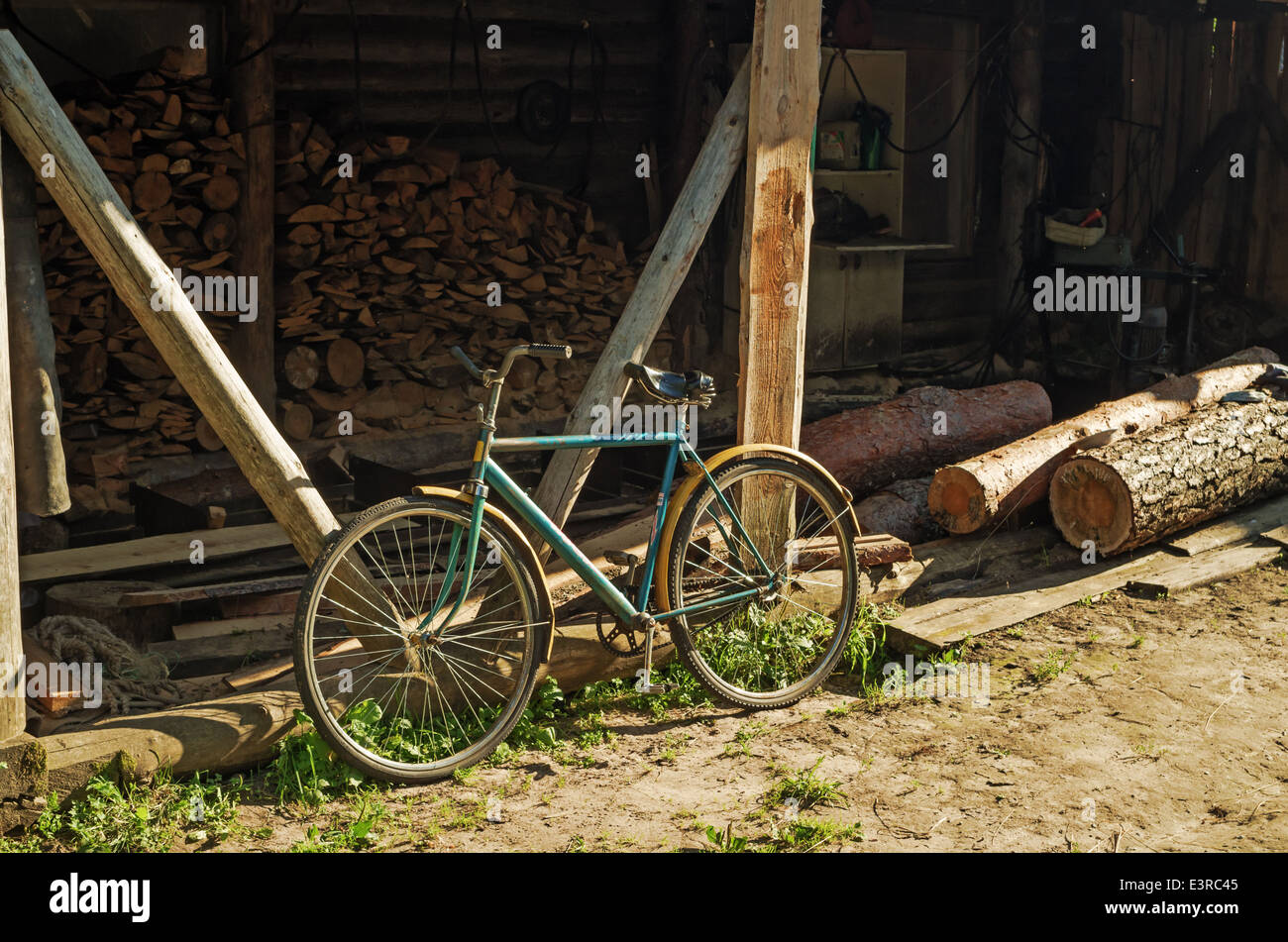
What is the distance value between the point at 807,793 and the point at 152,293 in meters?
2.72

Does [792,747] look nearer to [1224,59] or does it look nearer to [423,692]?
[423,692]

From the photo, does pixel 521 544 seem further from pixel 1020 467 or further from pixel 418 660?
pixel 1020 467

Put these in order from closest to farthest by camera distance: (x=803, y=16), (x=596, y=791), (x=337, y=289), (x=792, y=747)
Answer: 1. (x=596, y=791)
2. (x=792, y=747)
3. (x=803, y=16)
4. (x=337, y=289)

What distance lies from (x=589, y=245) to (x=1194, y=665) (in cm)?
485

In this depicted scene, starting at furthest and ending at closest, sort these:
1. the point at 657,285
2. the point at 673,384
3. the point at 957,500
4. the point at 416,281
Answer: the point at 416,281 < the point at 957,500 < the point at 657,285 < the point at 673,384

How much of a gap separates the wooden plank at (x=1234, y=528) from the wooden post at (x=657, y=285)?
3.18 m

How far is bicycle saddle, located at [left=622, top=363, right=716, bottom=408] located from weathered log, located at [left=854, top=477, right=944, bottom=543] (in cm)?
215

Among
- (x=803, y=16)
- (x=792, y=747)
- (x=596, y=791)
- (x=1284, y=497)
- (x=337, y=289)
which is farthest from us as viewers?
(x=337, y=289)

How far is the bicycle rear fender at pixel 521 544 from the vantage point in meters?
4.46

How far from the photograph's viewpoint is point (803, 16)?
5.52 metres

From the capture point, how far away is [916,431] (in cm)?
756

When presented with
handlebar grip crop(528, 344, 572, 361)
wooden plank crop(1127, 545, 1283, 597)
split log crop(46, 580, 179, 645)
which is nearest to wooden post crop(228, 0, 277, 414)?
split log crop(46, 580, 179, 645)

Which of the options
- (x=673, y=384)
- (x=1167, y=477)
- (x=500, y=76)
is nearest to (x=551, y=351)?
(x=673, y=384)

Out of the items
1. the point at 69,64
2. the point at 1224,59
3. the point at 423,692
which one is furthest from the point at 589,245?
Answer: the point at 1224,59
